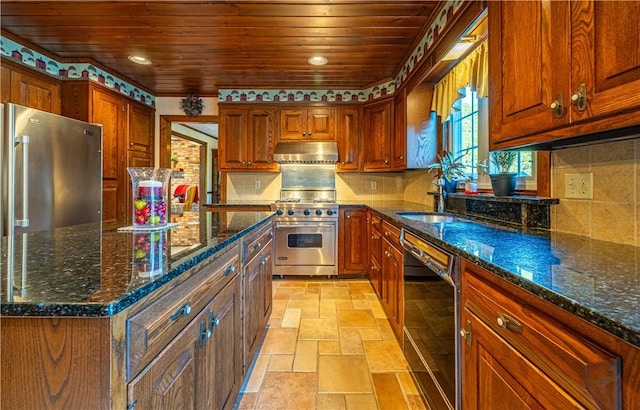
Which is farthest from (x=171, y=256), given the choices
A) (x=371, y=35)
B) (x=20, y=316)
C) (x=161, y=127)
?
(x=161, y=127)

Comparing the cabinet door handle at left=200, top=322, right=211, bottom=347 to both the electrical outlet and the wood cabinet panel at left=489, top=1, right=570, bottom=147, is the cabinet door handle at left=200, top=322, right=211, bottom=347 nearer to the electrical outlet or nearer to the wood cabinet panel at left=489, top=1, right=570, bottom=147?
the wood cabinet panel at left=489, top=1, right=570, bottom=147

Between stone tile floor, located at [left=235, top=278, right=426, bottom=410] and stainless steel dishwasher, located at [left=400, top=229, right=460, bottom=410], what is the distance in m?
0.20

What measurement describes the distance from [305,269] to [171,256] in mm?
2958

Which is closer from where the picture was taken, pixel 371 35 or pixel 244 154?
pixel 371 35

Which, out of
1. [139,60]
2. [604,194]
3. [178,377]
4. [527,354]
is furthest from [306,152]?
[527,354]

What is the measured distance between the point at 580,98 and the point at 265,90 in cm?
373

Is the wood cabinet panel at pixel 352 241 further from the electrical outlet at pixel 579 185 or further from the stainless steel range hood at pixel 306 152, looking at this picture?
the electrical outlet at pixel 579 185

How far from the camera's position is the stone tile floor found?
1647 mm

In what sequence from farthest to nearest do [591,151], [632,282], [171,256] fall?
[591,151]
[171,256]
[632,282]

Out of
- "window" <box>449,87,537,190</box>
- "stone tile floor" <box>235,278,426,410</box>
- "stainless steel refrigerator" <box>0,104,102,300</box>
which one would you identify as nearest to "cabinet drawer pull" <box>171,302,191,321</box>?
"stone tile floor" <box>235,278,426,410</box>

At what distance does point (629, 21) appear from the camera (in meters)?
0.77

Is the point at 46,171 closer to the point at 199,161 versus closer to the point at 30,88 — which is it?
the point at 30,88

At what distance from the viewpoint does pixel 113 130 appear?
361cm

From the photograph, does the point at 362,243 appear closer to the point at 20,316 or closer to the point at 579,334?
the point at 579,334
